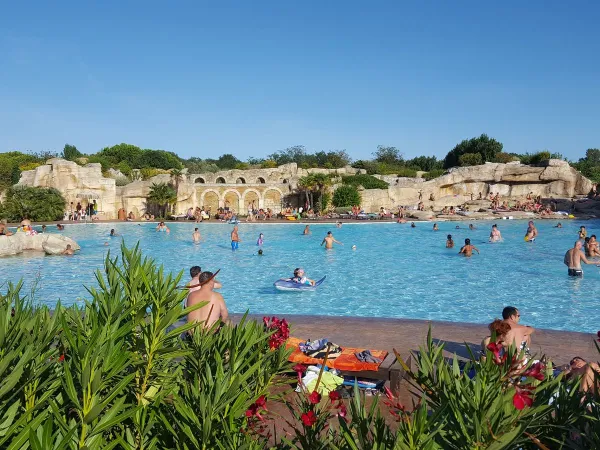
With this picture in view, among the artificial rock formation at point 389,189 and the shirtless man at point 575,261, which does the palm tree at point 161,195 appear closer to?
the artificial rock formation at point 389,189

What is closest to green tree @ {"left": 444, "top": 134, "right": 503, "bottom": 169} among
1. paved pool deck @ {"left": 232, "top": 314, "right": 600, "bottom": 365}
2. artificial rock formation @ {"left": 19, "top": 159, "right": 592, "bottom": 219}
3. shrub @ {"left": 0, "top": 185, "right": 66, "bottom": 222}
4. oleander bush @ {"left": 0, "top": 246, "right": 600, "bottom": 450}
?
artificial rock formation @ {"left": 19, "top": 159, "right": 592, "bottom": 219}

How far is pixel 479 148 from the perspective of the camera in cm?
5294

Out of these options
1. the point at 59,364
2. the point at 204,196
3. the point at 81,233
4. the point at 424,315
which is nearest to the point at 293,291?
→ the point at 424,315

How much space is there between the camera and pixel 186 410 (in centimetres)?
200

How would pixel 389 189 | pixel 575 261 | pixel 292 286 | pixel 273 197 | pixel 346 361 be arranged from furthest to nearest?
pixel 389 189 < pixel 273 197 < pixel 575 261 < pixel 292 286 < pixel 346 361

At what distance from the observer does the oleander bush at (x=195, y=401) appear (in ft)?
5.90

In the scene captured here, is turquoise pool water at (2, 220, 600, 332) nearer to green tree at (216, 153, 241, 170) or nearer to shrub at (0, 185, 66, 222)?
shrub at (0, 185, 66, 222)

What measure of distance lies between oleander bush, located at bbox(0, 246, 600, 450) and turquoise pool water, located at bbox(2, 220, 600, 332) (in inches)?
133

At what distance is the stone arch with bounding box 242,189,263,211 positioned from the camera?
3709 cm

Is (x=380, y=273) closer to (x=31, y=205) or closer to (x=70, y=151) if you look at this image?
(x=31, y=205)

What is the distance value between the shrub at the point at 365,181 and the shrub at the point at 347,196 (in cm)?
225

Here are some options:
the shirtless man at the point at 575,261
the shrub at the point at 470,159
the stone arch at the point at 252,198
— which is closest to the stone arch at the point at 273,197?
the stone arch at the point at 252,198

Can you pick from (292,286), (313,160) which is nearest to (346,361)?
(292,286)

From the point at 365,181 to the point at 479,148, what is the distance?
19778mm
